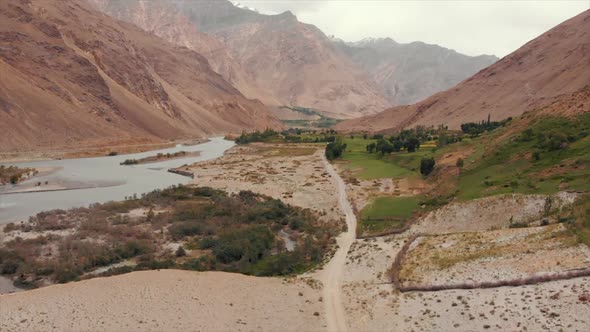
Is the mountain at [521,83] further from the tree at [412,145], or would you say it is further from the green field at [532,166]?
the green field at [532,166]

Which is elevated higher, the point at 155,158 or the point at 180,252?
the point at 155,158

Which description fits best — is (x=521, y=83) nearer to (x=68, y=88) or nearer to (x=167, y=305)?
(x=68, y=88)

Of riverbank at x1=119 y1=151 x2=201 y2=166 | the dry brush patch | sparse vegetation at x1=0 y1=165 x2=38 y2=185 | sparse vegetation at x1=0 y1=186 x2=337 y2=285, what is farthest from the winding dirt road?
riverbank at x1=119 y1=151 x2=201 y2=166

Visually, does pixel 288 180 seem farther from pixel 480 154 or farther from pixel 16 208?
pixel 16 208

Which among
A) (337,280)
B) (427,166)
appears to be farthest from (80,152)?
(337,280)

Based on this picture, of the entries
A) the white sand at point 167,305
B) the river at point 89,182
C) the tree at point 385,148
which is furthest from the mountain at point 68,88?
the white sand at point 167,305
